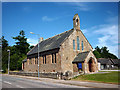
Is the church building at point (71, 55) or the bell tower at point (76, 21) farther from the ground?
the bell tower at point (76, 21)

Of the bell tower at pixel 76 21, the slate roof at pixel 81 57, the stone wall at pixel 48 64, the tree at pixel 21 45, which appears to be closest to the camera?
the slate roof at pixel 81 57

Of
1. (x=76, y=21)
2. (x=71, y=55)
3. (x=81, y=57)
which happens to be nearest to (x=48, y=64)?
(x=71, y=55)

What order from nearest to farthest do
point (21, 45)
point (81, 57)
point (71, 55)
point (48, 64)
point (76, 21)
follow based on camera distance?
point (81, 57), point (71, 55), point (48, 64), point (76, 21), point (21, 45)

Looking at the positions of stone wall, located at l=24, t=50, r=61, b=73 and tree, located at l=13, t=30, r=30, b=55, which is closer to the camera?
stone wall, located at l=24, t=50, r=61, b=73

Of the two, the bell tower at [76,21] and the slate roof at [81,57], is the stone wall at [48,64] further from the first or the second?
the bell tower at [76,21]

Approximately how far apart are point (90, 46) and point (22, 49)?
54.3 meters

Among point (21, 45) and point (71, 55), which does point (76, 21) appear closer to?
point (71, 55)

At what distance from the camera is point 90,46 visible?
1468 inches

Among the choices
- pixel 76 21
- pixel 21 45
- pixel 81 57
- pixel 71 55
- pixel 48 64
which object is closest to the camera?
pixel 81 57

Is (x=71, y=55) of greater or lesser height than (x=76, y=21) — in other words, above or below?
below

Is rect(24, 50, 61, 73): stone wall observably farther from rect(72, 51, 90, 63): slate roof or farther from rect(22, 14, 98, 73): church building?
rect(72, 51, 90, 63): slate roof

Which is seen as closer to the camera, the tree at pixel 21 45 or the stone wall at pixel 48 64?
the stone wall at pixel 48 64

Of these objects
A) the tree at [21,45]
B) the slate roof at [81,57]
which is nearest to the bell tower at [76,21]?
the slate roof at [81,57]

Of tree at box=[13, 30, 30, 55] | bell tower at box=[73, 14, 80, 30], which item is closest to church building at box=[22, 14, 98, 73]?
bell tower at box=[73, 14, 80, 30]
